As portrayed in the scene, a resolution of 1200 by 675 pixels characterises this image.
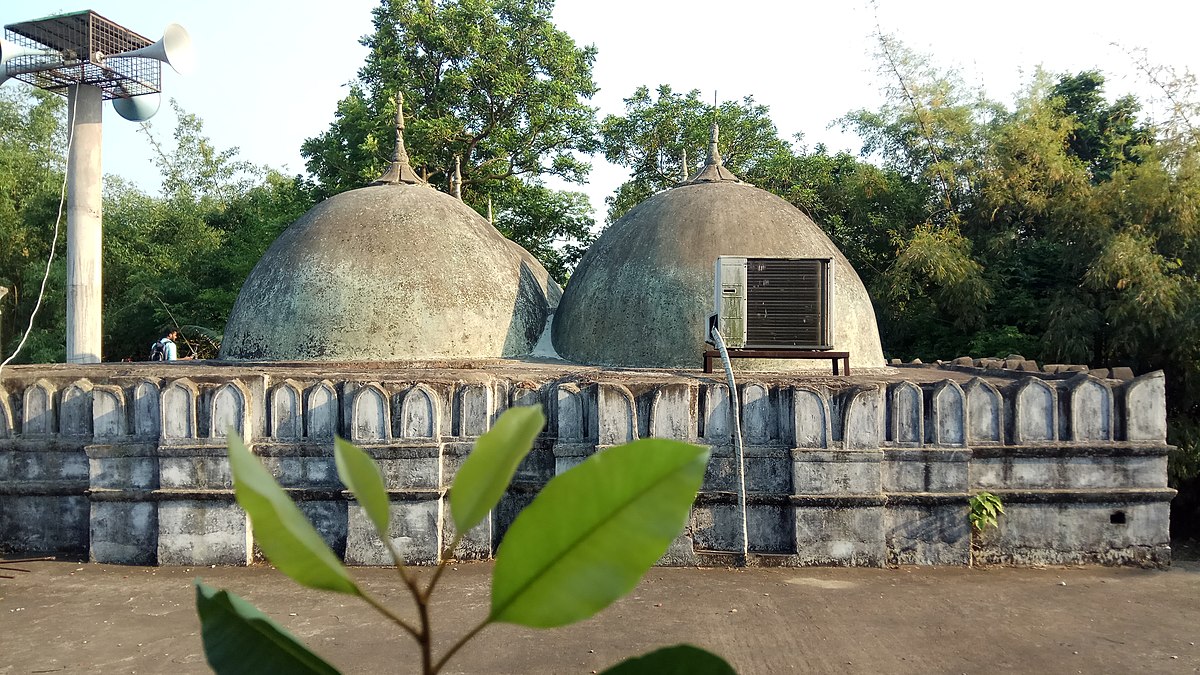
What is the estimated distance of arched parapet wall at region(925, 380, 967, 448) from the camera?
24.7 ft

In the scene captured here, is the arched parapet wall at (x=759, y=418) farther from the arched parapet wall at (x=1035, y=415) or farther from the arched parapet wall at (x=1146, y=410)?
the arched parapet wall at (x=1146, y=410)

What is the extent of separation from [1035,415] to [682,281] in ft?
13.1

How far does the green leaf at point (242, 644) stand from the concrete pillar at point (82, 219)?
1676 cm

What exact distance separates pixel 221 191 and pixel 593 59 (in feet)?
65.5

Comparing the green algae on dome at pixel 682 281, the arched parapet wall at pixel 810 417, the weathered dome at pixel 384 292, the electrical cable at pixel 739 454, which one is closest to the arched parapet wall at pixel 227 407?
the weathered dome at pixel 384 292

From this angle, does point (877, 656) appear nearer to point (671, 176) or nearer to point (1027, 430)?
point (1027, 430)

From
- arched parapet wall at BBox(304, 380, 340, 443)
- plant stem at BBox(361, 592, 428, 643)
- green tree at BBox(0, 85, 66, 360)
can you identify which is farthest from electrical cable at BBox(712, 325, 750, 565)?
green tree at BBox(0, 85, 66, 360)

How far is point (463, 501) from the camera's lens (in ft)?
2.81

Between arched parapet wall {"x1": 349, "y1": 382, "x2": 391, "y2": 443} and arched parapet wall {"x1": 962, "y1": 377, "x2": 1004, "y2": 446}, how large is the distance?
5.30 metres

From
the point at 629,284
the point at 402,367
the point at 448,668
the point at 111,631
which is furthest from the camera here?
the point at 629,284

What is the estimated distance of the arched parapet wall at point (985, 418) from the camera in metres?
7.65

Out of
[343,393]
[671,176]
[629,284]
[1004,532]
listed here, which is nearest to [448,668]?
[343,393]

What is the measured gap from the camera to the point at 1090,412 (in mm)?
7641

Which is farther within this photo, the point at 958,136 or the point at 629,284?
the point at 958,136
